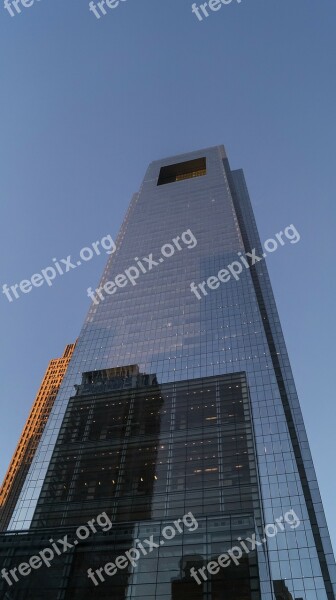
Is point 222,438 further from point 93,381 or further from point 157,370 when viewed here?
point 93,381

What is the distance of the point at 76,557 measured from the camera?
5081 cm

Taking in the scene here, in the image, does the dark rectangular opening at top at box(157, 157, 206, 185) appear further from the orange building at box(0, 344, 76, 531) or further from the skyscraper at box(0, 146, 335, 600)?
the orange building at box(0, 344, 76, 531)

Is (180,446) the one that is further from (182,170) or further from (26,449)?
(182,170)

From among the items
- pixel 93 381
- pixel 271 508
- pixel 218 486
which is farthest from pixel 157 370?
pixel 271 508

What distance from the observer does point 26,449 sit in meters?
174

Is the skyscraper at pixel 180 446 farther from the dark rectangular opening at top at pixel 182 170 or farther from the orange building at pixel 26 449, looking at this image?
the orange building at pixel 26 449

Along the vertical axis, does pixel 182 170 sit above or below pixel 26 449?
above

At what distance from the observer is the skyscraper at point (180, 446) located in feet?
162

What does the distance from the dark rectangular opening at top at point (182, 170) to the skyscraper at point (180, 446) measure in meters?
62.4

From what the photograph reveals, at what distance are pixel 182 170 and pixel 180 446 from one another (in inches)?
5037

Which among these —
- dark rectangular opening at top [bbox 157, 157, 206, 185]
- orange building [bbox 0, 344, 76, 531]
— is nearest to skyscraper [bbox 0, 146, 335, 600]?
dark rectangular opening at top [bbox 157, 157, 206, 185]

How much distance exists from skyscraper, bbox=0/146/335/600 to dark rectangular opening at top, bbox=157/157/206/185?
62.4 m

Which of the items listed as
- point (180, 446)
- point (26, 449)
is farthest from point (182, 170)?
point (180, 446)

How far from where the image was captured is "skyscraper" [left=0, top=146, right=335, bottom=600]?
49.4 metres
